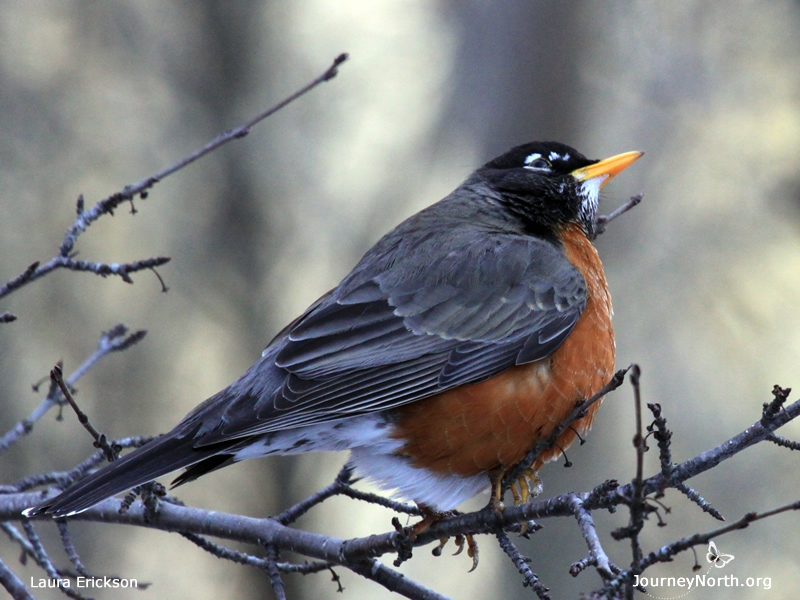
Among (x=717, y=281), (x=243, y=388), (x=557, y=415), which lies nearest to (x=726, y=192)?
(x=717, y=281)

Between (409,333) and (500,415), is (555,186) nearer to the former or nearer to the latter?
(409,333)

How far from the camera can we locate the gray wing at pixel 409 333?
3.12 m

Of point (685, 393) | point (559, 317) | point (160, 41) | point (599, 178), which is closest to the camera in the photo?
point (559, 317)

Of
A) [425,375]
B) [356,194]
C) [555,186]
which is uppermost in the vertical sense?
[356,194]

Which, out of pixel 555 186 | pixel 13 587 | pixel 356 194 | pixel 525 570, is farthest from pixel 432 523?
pixel 356 194

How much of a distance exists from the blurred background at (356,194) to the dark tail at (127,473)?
12.6 ft

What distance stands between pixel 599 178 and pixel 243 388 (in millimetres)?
2015

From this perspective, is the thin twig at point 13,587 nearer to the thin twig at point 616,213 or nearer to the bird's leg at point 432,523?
the bird's leg at point 432,523

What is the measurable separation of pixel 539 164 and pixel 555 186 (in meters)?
0.21

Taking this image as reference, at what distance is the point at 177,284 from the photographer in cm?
771

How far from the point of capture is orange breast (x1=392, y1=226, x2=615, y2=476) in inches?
121

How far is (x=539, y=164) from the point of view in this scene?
14.3ft

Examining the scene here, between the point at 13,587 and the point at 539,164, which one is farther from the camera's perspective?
the point at 539,164

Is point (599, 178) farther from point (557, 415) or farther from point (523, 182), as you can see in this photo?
point (557, 415)
